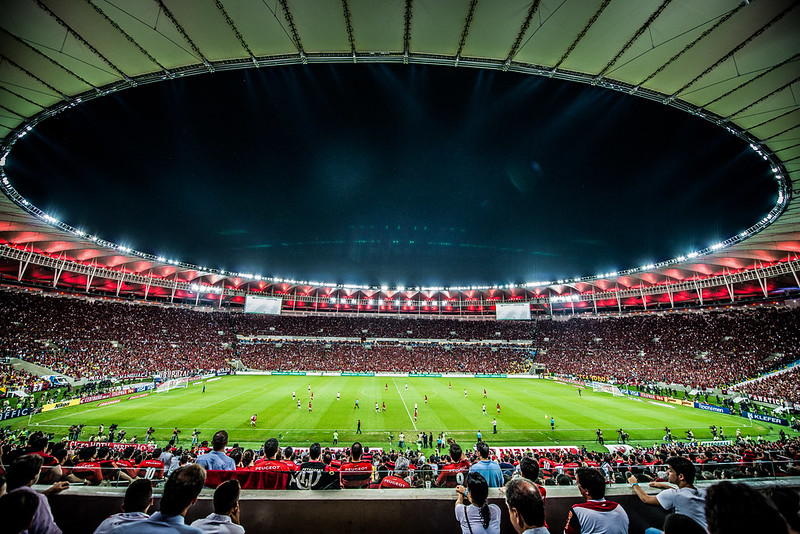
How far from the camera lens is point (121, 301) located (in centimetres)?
5394

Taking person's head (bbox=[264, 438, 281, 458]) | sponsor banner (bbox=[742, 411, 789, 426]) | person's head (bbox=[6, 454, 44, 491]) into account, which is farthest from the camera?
sponsor banner (bbox=[742, 411, 789, 426])

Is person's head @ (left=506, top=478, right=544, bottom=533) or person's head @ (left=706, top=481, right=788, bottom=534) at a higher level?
person's head @ (left=706, top=481, right=788, bottom=534)

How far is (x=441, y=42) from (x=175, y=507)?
10626 mm

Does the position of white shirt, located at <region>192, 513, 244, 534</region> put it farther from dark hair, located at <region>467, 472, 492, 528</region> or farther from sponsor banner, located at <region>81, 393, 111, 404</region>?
sponsor banner, located at <region>81, 393, 111, 404</region>

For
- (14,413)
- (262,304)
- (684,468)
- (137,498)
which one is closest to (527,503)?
(684,468)

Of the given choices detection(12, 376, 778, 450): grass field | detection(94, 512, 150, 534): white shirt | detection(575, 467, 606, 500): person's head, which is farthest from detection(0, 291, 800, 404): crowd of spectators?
detection(94, 512, 150, 534): white shirt

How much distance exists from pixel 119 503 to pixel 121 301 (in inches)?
2598

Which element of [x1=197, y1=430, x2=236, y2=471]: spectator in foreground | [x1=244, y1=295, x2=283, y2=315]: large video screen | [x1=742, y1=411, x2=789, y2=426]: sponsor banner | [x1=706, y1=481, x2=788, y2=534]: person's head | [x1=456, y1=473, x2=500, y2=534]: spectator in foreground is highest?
[x1=244, y1=295, x2=283, y2=315]: large video screen

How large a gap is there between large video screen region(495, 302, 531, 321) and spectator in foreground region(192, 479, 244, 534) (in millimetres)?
62782

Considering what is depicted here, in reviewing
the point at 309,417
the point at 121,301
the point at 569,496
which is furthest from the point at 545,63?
the point at 121,301

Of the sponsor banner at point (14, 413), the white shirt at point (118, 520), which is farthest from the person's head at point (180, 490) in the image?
the sponsor banner at point (14, 413)

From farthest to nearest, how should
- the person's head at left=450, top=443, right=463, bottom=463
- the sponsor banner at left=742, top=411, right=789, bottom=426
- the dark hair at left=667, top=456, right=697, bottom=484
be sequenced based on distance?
the sponsor banner at left=742, top=411, right=789, bottom=426 < the person's head at left=450, top=443, right=463, bottom=463 < the dark hair at left=667, top=456, right=697, bottom=484

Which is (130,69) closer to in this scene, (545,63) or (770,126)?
(545,63)

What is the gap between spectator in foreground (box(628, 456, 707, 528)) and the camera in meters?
3.80
